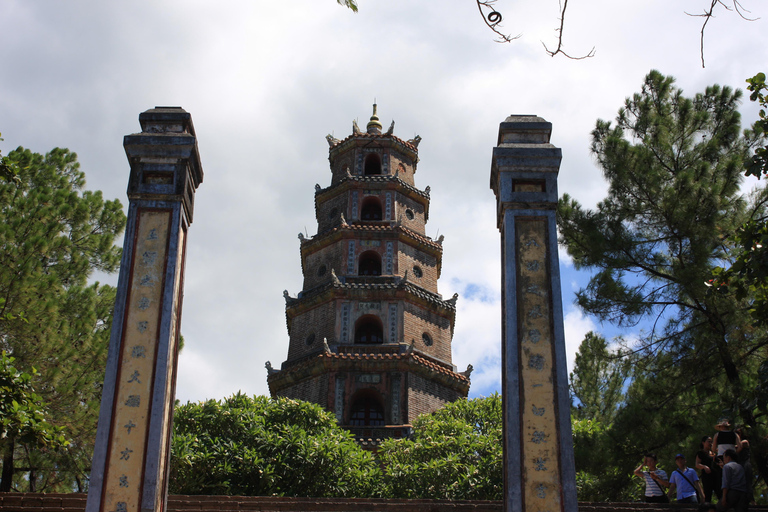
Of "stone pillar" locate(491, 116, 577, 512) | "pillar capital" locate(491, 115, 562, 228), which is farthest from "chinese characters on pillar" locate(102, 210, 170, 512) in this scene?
"pillar capital" locate(491, 115, 562, 228)

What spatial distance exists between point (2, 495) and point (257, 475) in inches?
358

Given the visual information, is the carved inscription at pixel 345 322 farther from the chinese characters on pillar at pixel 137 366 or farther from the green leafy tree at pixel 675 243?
the chinese characters on pillar at pixel 137 366

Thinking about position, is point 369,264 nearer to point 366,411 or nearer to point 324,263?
point 324,263

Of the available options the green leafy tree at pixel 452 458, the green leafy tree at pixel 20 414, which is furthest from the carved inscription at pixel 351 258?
the green leafy tree at pixel 20 414

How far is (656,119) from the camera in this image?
16719 millimetres

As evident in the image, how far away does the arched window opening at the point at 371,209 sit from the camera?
1168 inches

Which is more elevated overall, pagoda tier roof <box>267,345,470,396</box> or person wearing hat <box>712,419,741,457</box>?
pagoda tier roof <box>267,345,470,396</box>

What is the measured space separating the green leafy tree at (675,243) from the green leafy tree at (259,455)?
20.7 feet

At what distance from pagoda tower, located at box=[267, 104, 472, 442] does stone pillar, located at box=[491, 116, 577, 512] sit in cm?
1486

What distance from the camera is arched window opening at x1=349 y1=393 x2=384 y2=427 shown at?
25.0 m

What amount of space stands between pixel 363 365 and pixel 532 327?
16.2 metres

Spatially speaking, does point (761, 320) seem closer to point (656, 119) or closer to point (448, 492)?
point (656, 119)

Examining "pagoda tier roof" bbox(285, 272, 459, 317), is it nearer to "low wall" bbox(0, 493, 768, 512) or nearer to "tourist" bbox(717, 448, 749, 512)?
"low wall" bbox(0, 493, 768, 512)

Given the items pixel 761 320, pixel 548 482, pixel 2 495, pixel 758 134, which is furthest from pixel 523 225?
pixel 758 134
